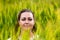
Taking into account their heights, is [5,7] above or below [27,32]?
above

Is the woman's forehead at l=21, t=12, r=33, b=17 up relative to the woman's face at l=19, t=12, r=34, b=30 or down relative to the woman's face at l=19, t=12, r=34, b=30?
up

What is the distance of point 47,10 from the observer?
111 cm

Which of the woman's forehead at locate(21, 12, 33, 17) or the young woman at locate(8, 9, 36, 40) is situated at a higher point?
the woman's forehead at locate(21, 12, 33, 17)

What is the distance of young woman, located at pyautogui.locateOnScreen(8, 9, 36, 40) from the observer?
105 cm

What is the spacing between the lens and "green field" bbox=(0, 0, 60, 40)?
1.04m

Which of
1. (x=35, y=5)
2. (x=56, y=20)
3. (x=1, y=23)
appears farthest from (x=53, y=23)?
(x=1, y=23)

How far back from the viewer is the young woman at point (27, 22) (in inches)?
41.2

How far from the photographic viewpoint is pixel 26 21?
1.04m

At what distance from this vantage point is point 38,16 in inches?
42.7

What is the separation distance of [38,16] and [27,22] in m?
0.07

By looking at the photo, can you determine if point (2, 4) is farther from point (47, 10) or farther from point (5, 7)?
point (47, 10)

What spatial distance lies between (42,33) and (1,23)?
7.6 inches

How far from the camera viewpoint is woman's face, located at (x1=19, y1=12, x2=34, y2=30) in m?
1.05

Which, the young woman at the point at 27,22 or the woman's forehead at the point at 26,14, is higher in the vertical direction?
the woman's forehead at the point at 26,14
